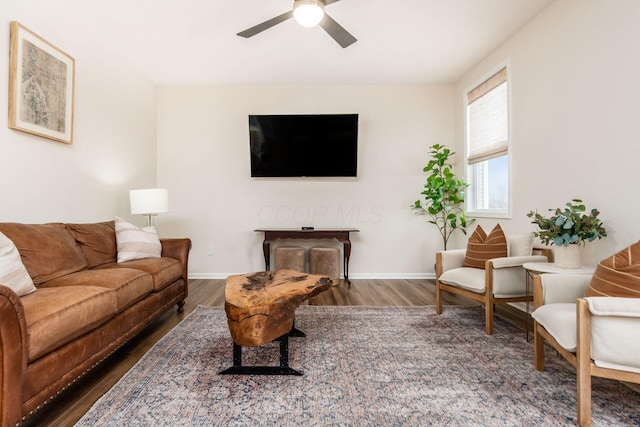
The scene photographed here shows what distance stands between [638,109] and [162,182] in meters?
4.97

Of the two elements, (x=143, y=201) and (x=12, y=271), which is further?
(x=143, y=201)

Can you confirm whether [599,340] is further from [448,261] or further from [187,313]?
[187,313]

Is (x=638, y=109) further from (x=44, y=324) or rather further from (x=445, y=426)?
(x=44, y=324)

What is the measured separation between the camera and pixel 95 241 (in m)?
2.70

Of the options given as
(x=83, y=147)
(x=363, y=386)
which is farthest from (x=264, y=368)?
(x=83, y=147)

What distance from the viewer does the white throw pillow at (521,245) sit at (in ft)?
8.87

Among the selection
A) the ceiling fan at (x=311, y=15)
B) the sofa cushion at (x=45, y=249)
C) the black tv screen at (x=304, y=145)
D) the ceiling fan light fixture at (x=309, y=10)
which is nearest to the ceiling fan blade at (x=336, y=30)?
the ceiling fan at (x=311, y=15)

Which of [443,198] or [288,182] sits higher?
[288,182]

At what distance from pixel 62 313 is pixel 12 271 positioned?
464 mm

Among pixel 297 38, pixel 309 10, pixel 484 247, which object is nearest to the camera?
pixel 309 10

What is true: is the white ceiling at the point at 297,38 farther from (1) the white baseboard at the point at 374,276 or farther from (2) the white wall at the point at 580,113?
(1) the white baseboard at the point at 374,276

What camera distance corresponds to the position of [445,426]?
142cm

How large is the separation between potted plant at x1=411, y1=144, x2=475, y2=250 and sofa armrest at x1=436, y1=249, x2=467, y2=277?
3.56ft

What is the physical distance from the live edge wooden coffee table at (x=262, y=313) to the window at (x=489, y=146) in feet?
8.52
